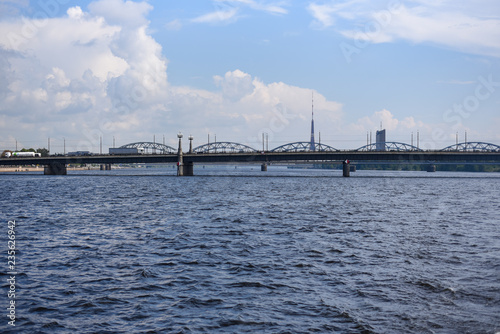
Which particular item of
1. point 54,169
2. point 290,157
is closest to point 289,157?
point 290,157

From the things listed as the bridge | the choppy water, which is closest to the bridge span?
the bridge

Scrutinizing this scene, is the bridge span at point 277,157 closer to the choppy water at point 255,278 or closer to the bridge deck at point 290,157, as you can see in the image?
the bridge deck at point 290,157

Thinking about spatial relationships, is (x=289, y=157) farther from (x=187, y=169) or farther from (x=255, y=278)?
(x=255, y=278)

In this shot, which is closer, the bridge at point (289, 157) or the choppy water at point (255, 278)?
the choppy water at point (255, 278)

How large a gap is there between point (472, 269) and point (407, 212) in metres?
27.9

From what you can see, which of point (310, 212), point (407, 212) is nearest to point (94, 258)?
point (310, 212)

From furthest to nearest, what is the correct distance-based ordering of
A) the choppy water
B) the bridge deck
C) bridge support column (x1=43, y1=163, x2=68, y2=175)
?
1. bridge support column (x1=43, y1=163, x2=68, y2=175)
2. the bridge deck
3. the choppy water

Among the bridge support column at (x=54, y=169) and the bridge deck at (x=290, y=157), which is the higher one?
the bridge deck at (x=290, y=157)

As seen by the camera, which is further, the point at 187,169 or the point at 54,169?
the point at 54,169

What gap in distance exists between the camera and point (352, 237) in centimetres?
3047

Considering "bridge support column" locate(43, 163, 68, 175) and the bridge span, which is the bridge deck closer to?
the bridge span

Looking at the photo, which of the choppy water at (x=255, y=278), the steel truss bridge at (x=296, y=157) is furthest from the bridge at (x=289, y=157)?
the choppy water at (x=255, y=278)

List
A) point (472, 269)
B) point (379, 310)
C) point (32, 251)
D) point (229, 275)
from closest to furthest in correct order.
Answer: point (379, 310)
point (229, 275)
point (472, 269)
point (32, 251)

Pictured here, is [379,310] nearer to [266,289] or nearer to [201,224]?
[266,289]
